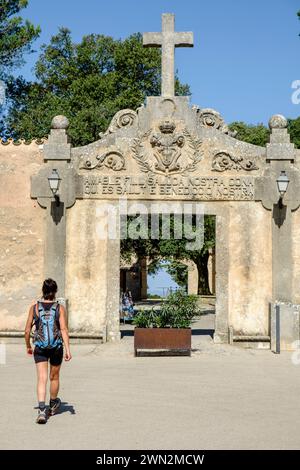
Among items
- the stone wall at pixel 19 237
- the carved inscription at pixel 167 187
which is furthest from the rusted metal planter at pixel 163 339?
the carved inscription at pixel 167 187

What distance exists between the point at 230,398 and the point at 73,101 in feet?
66.4

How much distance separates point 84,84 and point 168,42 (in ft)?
43.4

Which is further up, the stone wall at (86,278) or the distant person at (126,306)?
the stone wall at (86,278)

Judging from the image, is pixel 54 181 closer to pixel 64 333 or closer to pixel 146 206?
pixel 146 206

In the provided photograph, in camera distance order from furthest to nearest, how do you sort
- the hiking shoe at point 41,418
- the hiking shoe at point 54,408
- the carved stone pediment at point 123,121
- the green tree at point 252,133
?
the green tree at point 252,133 → the carved stone pediment at point 123,121 → the hiking shoe at point 54,408 → the hiking shoe at point 41,418

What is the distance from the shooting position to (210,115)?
44.5ft

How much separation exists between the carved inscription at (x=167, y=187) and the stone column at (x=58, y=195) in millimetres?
375

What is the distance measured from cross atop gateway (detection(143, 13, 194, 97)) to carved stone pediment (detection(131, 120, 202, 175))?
0.85 meters

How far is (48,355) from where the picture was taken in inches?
260

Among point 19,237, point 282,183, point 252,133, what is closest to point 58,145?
point 19,237

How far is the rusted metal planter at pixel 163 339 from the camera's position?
11.4 meters

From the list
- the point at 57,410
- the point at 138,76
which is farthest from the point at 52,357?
the point at 138,76

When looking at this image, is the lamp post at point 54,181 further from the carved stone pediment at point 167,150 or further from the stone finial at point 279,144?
the stone finial at point 279,144

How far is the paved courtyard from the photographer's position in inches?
222
